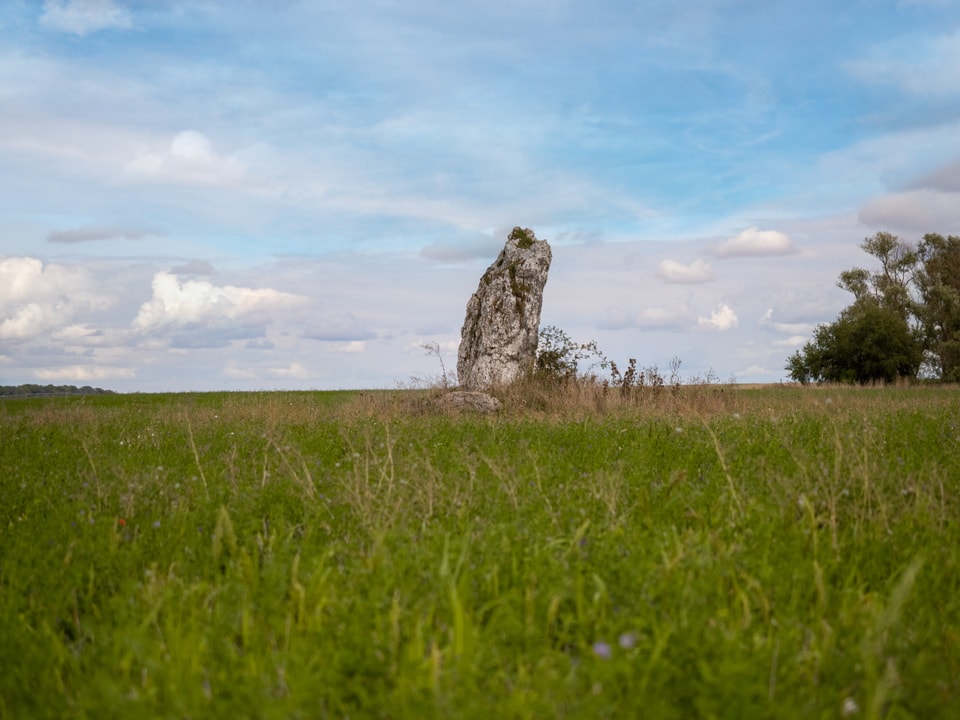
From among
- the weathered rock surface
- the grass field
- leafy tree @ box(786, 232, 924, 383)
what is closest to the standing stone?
the weathered rock surface

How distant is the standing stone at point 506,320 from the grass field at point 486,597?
469 inches

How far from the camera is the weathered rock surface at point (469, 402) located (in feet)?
56.1

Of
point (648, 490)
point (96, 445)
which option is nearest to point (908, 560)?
point (648, 490)

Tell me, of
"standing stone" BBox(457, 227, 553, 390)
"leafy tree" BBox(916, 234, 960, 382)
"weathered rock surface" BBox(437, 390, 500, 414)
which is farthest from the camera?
"leafy tree" BBox(916, 234, 960, 382)

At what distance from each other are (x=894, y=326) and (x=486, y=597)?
4296 cm

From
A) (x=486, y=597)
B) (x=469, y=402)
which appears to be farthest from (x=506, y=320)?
(x=486, y=597)

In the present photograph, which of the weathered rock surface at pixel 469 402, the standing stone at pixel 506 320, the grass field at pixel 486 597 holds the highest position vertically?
the standing stone at pixel 506 320

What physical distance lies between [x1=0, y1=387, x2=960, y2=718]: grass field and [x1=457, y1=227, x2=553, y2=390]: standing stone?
1191 cm

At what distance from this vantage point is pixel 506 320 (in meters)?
20.5

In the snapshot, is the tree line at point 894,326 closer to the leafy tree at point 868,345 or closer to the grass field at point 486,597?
the leafy tree at point 868,345

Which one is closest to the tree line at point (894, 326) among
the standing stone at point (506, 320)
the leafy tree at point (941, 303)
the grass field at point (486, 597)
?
the leafy tree at point (941, 303)

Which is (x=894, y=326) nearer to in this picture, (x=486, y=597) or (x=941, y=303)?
(x=941, y=303)

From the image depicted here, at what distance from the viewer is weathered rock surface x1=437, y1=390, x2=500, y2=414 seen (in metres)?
17.1

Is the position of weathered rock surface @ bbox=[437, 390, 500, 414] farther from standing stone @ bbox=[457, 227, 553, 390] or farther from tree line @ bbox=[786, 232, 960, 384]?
tree line @ bbox=[786, 232, 960, 384]
